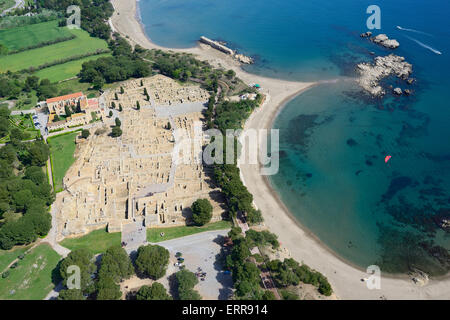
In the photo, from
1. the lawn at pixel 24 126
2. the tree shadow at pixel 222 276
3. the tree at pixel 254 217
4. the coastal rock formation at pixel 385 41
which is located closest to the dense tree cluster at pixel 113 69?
the lawn at pixel 24 126

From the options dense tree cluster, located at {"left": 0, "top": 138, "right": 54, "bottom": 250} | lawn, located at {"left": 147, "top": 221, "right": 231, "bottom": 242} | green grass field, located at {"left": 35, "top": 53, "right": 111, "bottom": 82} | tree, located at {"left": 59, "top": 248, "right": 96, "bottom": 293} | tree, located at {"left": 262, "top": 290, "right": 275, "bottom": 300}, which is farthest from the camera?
green grass field, located at {"left": 35, "top": 53, "right": 111, "bottom": 82}

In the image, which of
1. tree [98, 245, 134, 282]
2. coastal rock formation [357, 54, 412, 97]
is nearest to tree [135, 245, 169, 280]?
tree [98, 245, 134, 282]

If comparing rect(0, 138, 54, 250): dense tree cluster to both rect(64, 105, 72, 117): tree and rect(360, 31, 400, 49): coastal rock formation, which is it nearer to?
rect(64, 105, 72, 117): tree

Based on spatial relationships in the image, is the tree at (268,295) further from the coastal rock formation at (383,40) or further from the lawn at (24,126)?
the coastal rock formation at (383,40)

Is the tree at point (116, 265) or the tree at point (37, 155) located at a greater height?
the tree at point (37, 155)
